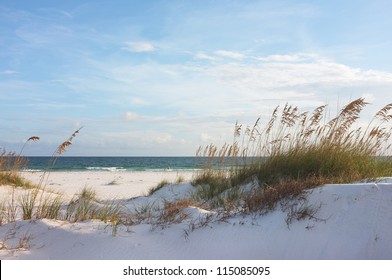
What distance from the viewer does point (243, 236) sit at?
4520mm

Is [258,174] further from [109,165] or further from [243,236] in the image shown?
[109,165]

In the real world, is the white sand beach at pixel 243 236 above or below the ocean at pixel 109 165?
above

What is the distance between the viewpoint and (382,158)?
837 centimetres

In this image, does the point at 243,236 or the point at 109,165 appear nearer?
the point at 243,236

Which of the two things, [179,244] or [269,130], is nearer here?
[179,244]

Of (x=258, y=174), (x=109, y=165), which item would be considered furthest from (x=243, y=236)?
(x=109, y=165)

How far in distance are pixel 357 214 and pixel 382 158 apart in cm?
444

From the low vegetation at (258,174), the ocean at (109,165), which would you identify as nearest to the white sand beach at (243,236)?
the low vegetation at (258,174)

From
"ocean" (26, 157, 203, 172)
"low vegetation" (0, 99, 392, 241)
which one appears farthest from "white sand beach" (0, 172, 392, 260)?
"ocean" (26, 157, 203, 172)

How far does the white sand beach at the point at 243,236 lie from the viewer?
13.8ft

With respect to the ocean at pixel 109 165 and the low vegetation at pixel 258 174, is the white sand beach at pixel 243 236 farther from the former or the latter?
the ocean at pixel 109 165
